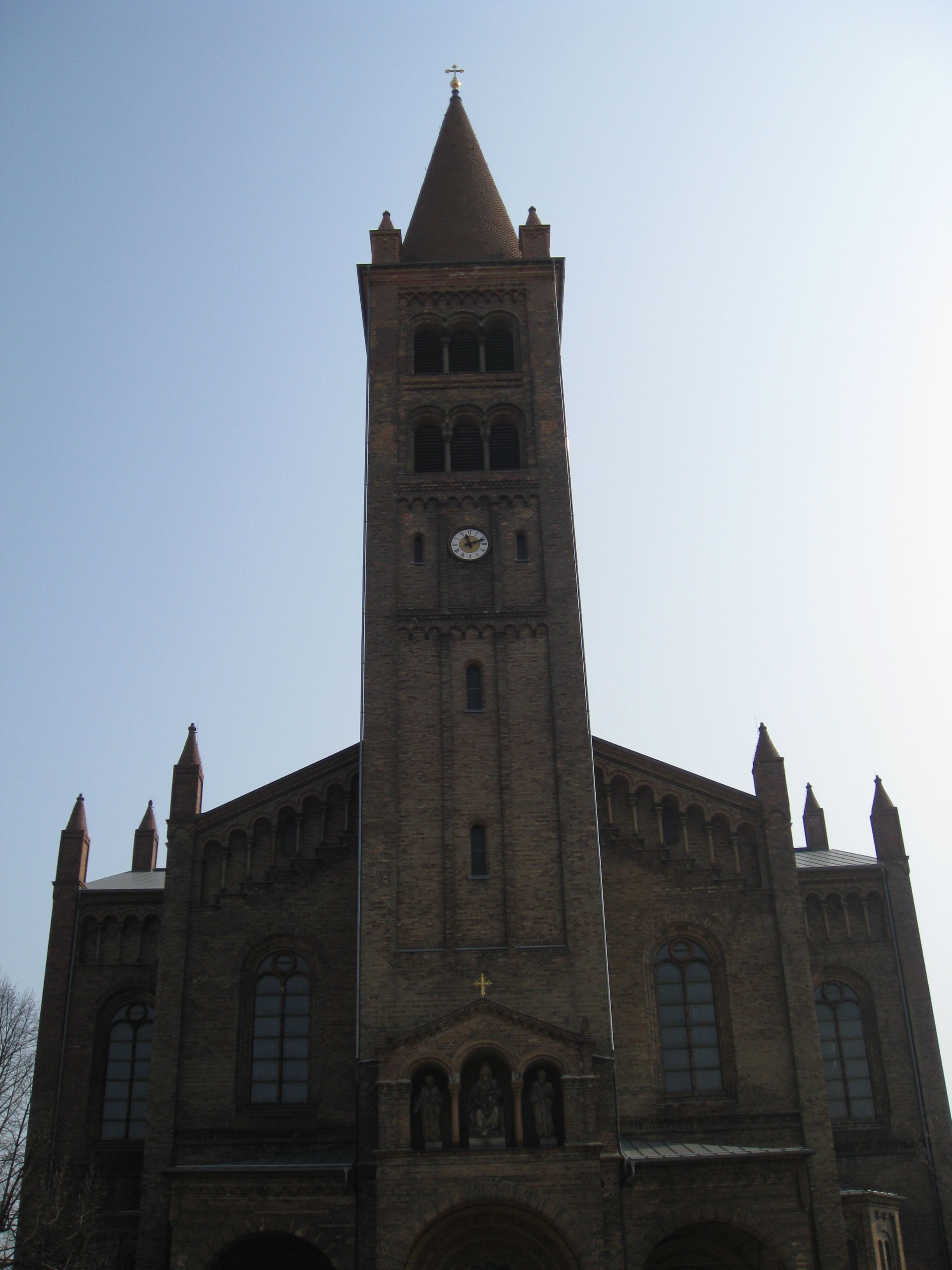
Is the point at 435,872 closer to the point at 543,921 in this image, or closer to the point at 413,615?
the point at 543,921

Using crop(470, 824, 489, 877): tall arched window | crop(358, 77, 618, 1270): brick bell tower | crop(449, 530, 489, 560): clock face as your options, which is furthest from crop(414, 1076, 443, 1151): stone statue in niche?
crop(449, 530, 489, 560): clock face

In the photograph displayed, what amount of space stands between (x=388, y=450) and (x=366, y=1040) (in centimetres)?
1553

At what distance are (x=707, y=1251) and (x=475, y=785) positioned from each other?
→ 444 inches

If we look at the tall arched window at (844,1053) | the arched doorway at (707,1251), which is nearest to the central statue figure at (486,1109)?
the arched doorway at (707,1251)

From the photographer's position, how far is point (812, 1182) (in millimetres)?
27375

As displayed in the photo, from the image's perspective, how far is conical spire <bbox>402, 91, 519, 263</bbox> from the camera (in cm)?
3897

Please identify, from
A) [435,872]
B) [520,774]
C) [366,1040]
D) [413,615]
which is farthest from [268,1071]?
[413,615]

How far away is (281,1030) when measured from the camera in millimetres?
30062

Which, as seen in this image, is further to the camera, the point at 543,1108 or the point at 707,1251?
the point at 707,1251

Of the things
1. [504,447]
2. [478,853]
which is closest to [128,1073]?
[478,853]

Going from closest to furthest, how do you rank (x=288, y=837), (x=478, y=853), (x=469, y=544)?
1. (x=478, y=853)
2. (x=288, y=837)
3. (x=469, y=544)

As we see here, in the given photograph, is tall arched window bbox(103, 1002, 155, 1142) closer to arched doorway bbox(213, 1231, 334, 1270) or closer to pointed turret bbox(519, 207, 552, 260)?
arched doorway bbox(213, 1231, 334, 1270)

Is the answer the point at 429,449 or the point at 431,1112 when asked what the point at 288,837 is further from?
the point at 429,449

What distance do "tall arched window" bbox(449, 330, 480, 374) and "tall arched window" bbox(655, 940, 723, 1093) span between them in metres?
16.9
